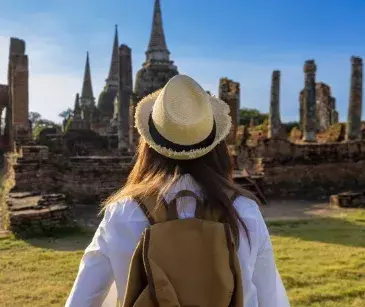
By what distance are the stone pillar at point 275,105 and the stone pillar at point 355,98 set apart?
3.93m

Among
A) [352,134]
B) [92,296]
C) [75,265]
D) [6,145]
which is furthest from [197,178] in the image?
[6,145]

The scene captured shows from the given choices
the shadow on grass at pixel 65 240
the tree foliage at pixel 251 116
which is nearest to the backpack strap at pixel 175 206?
the shadow on grass at pixel 65 240

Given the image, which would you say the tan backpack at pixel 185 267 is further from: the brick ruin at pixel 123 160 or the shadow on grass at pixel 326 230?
the brick ruin at pixel 123 160

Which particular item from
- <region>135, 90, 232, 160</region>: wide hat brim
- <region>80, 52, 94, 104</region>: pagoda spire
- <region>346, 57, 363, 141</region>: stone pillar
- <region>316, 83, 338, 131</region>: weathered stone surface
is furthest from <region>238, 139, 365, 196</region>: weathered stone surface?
<region>80, 52, 94, 104</region>: pagoda spire

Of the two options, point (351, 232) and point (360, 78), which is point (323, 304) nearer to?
point (351, 232)

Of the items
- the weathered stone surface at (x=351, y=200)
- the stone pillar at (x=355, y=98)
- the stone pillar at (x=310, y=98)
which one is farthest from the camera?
the stone pillar at (x=310, y=98)

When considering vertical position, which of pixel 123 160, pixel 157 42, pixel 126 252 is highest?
pixel 157 42

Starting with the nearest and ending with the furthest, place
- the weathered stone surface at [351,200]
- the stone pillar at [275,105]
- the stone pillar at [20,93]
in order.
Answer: the weathered stone surface at [351,200] < the stone pillar at [20,93] < the stone pillar at [275,105]

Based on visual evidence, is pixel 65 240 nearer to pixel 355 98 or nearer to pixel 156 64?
pixel 355 98

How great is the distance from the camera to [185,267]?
1.43m

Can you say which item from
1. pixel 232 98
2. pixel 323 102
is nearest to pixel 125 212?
pixel 232 98

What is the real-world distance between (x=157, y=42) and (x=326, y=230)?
936 inches

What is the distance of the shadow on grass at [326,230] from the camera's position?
6.60 m

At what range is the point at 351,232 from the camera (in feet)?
23.5
